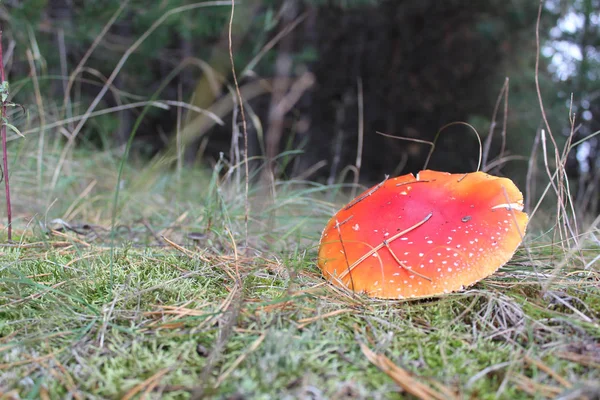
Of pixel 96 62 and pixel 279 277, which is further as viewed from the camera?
pixel 96 62

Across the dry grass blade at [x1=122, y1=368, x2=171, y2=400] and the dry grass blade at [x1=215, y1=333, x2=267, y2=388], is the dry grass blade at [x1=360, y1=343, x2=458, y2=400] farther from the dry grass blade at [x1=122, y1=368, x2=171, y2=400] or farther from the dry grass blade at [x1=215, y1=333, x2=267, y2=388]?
the dry grass blade at [x1=122, y1=368, x2=171, y2=400]

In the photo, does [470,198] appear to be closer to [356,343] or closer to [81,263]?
[356,343]

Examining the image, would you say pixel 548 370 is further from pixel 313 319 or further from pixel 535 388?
pixel 313 319

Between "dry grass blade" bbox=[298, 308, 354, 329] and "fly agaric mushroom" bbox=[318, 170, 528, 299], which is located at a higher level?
"fly agaric mushroom" bbox=[318, 170, 528, 299]

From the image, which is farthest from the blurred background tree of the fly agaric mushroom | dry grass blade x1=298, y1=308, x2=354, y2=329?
dry grass blade x1=298, y1=308, x2=354, y2=329

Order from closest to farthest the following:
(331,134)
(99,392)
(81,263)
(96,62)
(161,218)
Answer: (99,392) → (81,263) → (161,218) → (96,62) → (331,134)

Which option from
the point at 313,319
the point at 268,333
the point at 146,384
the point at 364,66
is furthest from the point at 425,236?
the point at 364,66

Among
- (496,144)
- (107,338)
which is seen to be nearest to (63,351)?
(107,338)
